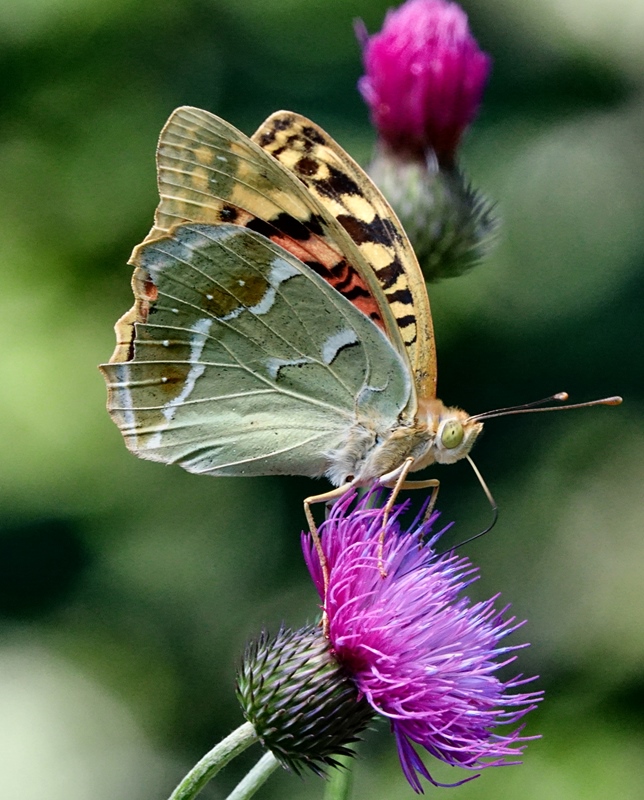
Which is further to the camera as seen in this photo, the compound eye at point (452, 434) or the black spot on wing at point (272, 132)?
the black spot on wing at point (272, 132)

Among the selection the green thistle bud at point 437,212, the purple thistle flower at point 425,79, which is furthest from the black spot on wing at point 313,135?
the purple thistle flower at point 425,79

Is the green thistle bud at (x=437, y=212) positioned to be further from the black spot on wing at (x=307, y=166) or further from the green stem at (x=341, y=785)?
the green stem at (x=341, y=785)

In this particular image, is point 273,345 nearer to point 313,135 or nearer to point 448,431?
point 448,431

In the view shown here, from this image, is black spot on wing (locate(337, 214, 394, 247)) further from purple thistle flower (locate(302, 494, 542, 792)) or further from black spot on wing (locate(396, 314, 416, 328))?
purple thistle flower (locate(302, 494, 542, 792))

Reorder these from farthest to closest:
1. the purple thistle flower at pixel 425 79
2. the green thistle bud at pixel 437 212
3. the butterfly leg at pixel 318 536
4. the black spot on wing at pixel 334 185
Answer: the purple thistle flower at pixel 425 79, the green thistle bud at pixel 437 212, the black spot on wing at pixel 334 185, the butterfly leg at pixel 318 536

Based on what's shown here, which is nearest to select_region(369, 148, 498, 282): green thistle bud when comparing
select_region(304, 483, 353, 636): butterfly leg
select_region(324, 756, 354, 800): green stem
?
select_region(304, 483, 353, 636): butterfly leg

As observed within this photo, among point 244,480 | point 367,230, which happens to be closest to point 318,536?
point 367,230

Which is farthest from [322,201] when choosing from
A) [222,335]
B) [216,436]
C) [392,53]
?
[392,53]
